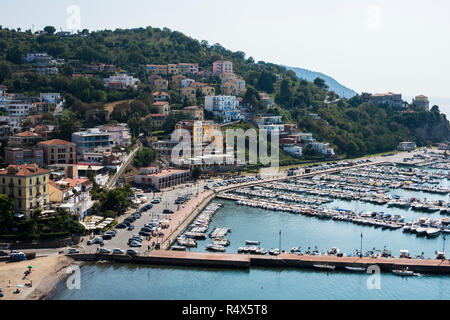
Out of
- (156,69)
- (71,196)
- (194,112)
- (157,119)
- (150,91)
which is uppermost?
(156,69)

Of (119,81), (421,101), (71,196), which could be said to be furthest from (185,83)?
(421,101)

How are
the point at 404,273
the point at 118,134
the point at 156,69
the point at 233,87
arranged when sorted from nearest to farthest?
the point at 404,273 → the point at 118,134 → the point at 233,87 → the point at 156,69

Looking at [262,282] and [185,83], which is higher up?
[185,83]

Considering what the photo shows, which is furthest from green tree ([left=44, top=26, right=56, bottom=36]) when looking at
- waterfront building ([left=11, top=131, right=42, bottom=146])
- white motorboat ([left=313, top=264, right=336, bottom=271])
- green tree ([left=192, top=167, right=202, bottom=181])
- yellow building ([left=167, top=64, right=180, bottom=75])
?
white motorboat ([left=313, top=264, right=336, bottom=271])

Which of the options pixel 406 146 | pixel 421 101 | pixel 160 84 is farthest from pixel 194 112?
pixel 421 101

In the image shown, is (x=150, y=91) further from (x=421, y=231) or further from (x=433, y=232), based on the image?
(x=433, y=232)

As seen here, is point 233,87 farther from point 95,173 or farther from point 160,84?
point 95,173

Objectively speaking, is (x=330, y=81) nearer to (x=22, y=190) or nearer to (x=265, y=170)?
(x=265, y=170)

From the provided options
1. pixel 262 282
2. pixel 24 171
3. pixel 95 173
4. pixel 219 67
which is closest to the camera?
pixel 262 282

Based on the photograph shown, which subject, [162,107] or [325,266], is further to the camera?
[162,107]
